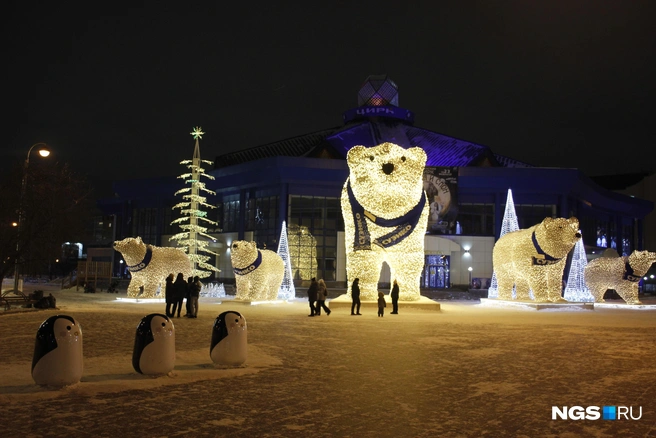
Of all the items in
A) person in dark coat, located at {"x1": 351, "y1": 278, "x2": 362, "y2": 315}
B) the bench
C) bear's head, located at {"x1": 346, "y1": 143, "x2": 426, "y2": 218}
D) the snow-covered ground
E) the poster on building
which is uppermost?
the poster on building

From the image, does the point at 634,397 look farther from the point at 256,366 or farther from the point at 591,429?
the point at 256,366

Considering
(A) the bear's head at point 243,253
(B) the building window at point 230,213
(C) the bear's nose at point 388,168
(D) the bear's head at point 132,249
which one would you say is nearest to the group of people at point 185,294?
(A) the bear's head at point 243,253

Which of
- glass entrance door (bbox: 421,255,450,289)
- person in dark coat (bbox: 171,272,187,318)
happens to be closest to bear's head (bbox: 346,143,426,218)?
person in dark coat (bbox: 171,272,187,318)

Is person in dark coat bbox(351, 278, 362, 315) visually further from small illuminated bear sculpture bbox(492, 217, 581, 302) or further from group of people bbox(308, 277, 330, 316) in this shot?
small illuminated bear sculpture bbox(492, 217, 581, 302)

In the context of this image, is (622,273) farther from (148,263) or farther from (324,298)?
(148,263)

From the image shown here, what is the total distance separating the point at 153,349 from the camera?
7.26m

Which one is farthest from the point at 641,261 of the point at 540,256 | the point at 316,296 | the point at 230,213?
the point at 230,213

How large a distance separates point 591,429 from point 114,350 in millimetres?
6940

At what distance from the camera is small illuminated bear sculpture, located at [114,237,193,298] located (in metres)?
21.9

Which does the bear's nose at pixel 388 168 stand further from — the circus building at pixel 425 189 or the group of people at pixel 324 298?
the circus building at pixel 425 189

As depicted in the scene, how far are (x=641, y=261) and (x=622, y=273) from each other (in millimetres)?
903

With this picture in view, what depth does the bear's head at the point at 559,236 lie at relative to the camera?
19297 mm

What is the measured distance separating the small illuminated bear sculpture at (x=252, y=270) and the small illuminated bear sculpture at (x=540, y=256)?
A: 859 cm

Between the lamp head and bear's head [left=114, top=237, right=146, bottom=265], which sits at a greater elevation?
the lamp head
